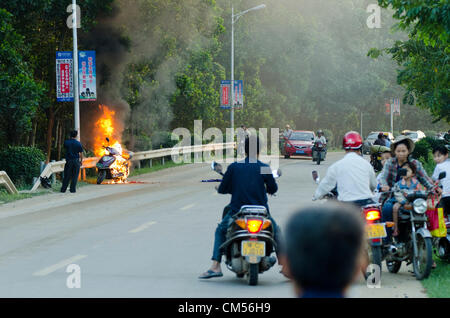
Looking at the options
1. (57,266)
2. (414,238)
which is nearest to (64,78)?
(57,266)

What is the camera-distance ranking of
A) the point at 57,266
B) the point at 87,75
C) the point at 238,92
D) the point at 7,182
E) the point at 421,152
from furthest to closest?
the point at 238,92 → the point at 421,152 → the point at 87,75 → the point at 7,182 → the point at 57,266

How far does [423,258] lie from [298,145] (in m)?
36.1

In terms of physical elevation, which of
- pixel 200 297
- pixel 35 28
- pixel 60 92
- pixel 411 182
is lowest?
pixel 200 297

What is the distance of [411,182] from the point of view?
33.0ft

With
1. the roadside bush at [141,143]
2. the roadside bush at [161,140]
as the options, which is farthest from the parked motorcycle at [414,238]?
the roadside bush at [161,140]

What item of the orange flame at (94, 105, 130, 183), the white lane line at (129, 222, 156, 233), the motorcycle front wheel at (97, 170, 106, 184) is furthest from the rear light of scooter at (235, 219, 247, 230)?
the orange flame at (94, 105, 130, 183)

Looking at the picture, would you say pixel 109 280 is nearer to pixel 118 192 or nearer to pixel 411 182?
pixel 411 182

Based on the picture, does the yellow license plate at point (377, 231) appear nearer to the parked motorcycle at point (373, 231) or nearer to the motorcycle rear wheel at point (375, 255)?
the parked motorcycle at point (373, 231)

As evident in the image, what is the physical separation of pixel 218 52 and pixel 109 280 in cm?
5766

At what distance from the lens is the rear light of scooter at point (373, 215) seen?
9.42m

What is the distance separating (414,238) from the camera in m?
9.60

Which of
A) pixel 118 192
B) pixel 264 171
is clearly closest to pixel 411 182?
pixel 264 171

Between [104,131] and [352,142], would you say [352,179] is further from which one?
[104,131]

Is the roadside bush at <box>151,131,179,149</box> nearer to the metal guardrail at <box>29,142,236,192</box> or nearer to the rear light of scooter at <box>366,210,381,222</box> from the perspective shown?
the metal guardrail at <box>29,142,236,192</box>
